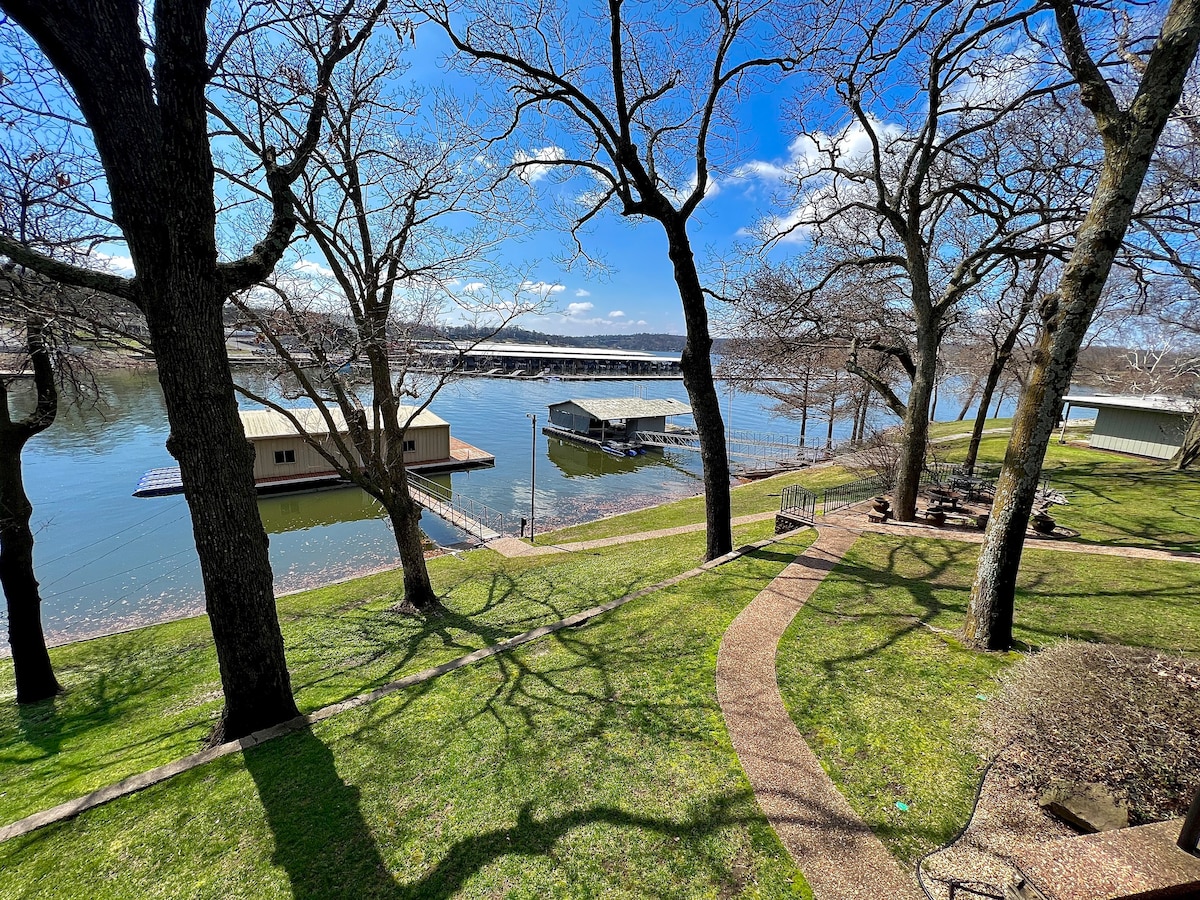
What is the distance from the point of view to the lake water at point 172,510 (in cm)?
1527

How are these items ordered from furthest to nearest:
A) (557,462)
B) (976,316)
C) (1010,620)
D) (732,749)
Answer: (557,462)
(976,316)
(1010,620)
(732,749)

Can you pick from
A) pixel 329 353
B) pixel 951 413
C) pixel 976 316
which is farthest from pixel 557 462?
pixel 951 413

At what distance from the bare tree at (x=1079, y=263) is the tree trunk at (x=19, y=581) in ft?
41.7

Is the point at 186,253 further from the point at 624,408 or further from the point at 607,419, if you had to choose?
the point at 624,408

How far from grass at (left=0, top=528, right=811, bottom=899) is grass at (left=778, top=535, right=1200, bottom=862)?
1013mm

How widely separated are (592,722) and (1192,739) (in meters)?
4.30

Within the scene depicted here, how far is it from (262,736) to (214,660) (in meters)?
4.69

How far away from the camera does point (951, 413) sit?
83.4m

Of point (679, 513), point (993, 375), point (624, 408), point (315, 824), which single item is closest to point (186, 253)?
point (315, 824)

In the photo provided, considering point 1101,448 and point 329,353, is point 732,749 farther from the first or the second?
point 1101,448

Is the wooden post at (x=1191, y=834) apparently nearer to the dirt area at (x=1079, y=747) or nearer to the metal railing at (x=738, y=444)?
the dirt area at (x=1079, y=747)

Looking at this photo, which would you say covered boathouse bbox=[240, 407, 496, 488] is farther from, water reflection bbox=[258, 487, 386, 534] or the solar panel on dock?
the solar panel on dock

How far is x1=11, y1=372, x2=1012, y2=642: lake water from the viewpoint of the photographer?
50.1ft

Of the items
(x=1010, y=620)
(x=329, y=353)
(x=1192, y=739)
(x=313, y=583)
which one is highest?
(x=329, y=353)
